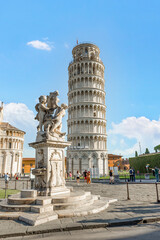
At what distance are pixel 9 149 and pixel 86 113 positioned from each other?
91.6 feet

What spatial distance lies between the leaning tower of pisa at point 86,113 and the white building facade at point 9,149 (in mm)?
19445

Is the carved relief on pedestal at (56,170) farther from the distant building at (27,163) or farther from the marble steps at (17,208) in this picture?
the distant building at (27,163)

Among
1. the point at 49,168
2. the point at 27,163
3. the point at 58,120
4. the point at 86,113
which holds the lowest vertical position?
the point at 27,163

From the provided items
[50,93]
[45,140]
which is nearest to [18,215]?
[45,140]

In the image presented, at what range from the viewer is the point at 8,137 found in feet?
181

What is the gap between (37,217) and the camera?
17.9 feet

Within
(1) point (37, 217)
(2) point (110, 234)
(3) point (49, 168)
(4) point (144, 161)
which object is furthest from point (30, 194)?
(4) point (144, 161)

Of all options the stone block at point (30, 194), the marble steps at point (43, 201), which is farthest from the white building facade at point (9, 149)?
the marble steps at point (43, 201)

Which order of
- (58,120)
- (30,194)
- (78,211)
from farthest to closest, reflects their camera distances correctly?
(58,120) < (30,194) < (78,211)

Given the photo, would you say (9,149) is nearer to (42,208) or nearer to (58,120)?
(58,120)

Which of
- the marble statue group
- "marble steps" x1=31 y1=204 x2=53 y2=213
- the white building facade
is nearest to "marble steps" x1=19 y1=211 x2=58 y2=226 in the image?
"marble steps" x1=31 y1=204 x2=53 y2=213

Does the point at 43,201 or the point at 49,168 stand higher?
the point at 49,168

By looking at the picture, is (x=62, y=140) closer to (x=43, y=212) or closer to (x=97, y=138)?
(x=43, y=212)

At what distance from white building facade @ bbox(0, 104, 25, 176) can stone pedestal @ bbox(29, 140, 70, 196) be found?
50.8 m
